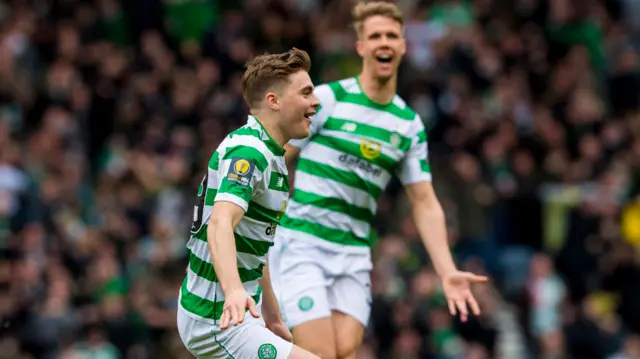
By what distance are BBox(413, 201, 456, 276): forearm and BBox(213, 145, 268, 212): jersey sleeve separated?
2.34 metres

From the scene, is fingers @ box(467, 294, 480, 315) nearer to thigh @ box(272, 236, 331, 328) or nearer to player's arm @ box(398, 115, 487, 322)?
player's arm @ box(398, 115, 487, 322)

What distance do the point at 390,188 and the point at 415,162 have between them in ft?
28.0

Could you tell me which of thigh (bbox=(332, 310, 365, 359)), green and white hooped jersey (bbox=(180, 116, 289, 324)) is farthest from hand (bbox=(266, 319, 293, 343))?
thigh (bbox=(332, 310, 365, 359))

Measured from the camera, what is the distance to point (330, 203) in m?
9.62

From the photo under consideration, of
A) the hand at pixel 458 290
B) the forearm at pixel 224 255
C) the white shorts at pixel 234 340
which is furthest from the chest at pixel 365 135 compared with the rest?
the forearm at pixel 224 255

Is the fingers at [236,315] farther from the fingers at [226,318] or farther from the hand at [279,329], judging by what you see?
the hand at [279,329]

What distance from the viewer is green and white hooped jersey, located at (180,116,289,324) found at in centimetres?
753

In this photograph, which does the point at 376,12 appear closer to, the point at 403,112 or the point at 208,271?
the point at 403,112

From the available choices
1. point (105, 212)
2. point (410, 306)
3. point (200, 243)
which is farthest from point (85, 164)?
point (200, 243)

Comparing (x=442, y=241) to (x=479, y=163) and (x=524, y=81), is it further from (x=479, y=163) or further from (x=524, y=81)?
(x=524, y=81)

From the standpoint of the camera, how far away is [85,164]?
18.3 metres

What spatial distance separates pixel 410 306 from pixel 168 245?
3.20 m

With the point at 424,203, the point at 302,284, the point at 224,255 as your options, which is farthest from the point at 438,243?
the point at 224,255

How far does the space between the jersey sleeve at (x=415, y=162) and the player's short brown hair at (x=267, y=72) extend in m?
2.08
